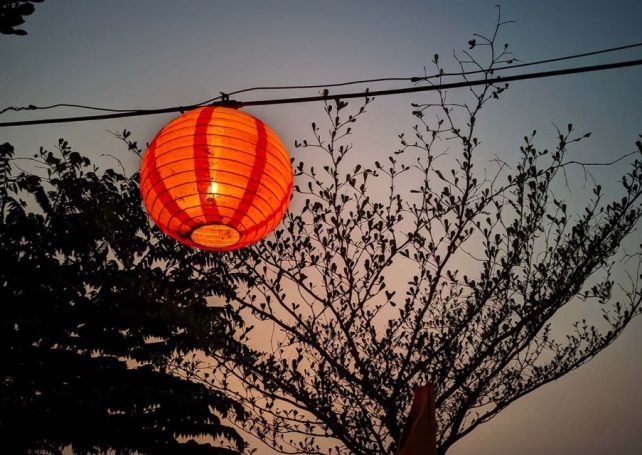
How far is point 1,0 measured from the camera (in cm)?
315

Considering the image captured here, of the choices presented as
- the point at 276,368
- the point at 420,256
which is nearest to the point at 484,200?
the point at 420,256

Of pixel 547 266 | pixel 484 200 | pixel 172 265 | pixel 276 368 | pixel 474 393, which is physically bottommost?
pixel 474 393

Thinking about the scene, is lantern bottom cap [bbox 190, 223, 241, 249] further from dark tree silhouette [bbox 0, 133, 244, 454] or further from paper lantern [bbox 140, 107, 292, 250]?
dark tree silhouette [bbox 0, 133, 244, 454]

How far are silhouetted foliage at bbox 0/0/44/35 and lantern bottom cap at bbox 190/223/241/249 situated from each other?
2.24 meters

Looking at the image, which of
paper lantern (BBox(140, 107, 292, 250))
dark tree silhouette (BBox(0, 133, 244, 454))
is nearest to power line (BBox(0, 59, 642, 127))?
paper lantern (BBox(140, 107, 292, 250))

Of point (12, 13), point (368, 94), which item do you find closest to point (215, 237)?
point (368, 94)

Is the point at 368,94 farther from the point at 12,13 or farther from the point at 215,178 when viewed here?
the point at 12,13

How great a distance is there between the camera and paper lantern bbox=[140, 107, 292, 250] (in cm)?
247

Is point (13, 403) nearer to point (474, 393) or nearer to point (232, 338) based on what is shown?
point (232, 338)

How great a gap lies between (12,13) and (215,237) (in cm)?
239

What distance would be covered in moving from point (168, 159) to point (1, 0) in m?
2.07

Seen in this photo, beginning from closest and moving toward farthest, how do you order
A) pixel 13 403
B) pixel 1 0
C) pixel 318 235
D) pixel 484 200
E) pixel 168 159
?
pixel 168 159 → pixel 1 0 → pixel 484 200 → pixel 318 235 → pixel 13 403

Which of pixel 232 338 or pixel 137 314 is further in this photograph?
pixel 137 314

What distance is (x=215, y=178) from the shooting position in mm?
2445
